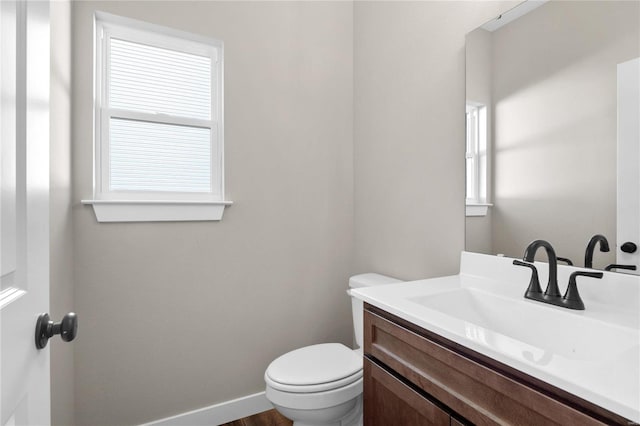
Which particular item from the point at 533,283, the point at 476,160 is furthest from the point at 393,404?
the point at 476,160

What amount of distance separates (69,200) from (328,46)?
5.55 feet

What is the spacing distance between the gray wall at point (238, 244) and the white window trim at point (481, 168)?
0.95 metres

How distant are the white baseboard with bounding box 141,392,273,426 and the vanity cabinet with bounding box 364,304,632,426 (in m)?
1.01

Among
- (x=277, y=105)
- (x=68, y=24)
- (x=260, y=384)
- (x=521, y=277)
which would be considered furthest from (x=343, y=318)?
(x=68, y=24)

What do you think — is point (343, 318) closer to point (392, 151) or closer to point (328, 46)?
point (392, 151)

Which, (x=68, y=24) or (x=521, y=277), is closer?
(x=521, y=277)

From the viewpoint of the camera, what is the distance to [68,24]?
143 cm

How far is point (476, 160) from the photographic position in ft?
4.56

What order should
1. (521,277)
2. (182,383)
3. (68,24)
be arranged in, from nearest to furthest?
(521,277) → (68,24) → (182,383)

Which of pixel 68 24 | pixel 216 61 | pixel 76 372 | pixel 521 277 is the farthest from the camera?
pixel 216 61

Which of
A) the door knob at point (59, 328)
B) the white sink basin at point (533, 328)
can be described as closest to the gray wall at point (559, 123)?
the white sink basin at point (533, 328)

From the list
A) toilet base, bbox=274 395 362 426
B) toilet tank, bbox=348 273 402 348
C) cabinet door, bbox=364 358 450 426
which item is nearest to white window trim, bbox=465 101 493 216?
toilet tank, bbox=348 273 402 348

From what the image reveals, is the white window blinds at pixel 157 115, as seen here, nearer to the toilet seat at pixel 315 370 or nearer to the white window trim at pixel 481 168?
the toilet seat at pixel 315 370

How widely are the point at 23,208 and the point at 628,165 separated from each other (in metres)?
1.46
